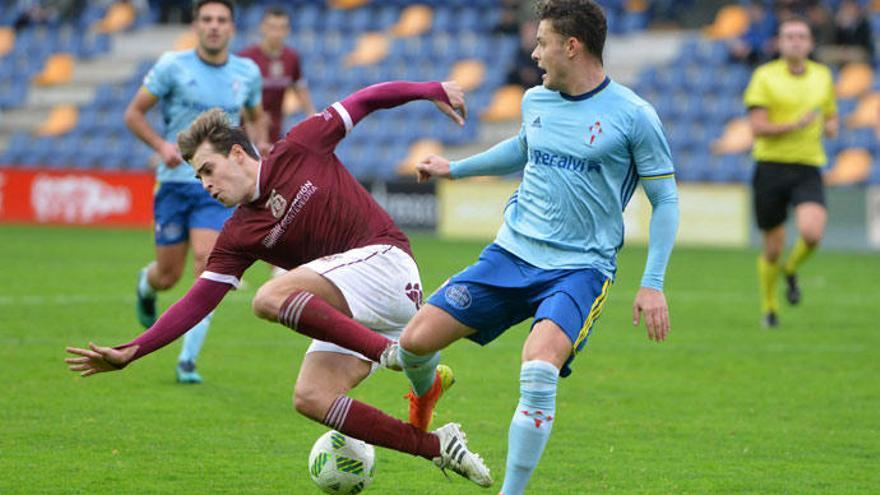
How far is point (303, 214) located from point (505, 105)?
66.5ft

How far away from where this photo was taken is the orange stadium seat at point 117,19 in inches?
1264

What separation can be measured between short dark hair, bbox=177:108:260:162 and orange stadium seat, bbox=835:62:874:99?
62.2 ft

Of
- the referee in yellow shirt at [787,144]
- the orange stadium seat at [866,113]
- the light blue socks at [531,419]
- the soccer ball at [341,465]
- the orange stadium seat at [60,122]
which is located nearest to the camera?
the light blue socks at [531,419]

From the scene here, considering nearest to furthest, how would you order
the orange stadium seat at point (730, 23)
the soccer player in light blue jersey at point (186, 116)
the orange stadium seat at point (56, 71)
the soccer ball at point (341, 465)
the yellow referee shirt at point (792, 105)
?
the soccer ball at point (341, 465), the soccer player in light blue jersey at point (186, 116), the yellow referee shirt at point (792, 105), the orange stadium seat at point (730, 23), the orange stadium seat at point (56, 71)

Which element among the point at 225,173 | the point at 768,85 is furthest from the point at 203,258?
the point at 768,85

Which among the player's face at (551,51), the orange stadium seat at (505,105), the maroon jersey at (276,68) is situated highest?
the player's face at (551,51)

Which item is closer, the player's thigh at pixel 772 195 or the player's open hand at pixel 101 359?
the player's open hand at pixel 101 359

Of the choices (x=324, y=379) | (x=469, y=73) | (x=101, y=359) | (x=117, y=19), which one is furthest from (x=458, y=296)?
(x=117, y=19)

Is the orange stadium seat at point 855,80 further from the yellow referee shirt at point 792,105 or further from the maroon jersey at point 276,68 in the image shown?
the maroon jersey at point 276,68

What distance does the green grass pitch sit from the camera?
6.92 metres

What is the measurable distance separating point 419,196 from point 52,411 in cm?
1506

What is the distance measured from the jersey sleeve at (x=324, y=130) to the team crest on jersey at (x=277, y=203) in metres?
0.31

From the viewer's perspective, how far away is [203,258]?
30.5 feet

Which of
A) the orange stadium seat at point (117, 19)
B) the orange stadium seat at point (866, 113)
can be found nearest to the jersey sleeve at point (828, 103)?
the orange stadium seat at point (866, 113)
